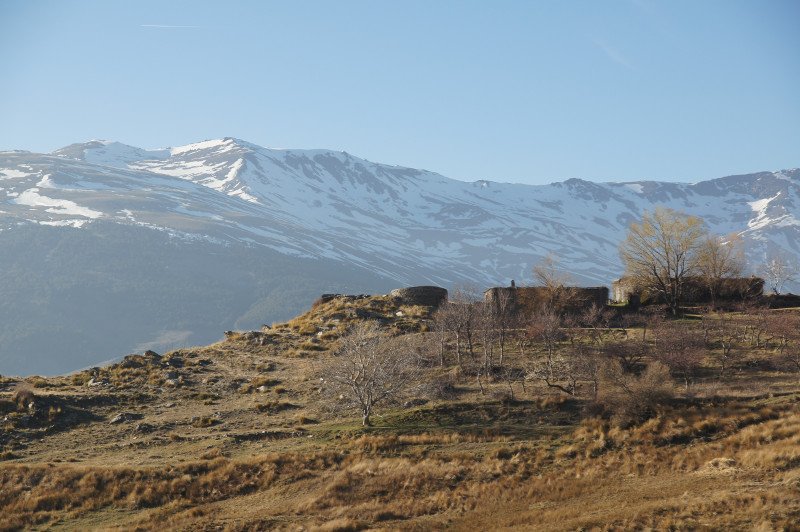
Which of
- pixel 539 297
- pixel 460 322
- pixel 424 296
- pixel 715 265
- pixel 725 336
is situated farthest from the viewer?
pixel 424 296

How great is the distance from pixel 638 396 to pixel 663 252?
41.0 m

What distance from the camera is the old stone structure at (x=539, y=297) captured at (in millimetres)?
72875

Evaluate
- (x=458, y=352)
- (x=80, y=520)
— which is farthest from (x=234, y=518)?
(x=458, y=352)

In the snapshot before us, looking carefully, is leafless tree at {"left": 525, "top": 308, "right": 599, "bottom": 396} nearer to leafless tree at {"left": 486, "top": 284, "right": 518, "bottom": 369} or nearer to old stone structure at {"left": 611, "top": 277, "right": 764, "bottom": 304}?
leafless tree at {"left": 486, "top": 284, "right": 518, "bottom": 369}

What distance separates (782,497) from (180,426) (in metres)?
35.1

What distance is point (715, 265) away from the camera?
258ft

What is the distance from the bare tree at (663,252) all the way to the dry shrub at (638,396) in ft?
109

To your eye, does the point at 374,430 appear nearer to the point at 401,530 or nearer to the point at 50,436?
the point at 401,530

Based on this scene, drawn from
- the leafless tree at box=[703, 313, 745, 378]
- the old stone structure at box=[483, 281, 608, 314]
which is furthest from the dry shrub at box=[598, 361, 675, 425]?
the old stone structure at box=[483, 281, 608, 314]

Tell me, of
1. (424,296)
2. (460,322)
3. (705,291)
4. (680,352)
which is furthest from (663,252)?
(680,352)

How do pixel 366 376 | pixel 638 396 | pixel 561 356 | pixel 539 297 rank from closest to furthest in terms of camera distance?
1. pixel 638 396
2. pixel 366 376
3. pixel 561 356
4. pixel 539 297

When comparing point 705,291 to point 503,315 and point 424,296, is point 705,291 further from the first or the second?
point 424,296

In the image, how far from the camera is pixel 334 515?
102 feet

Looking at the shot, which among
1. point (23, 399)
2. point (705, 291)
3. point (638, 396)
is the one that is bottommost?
point (23, 399)
